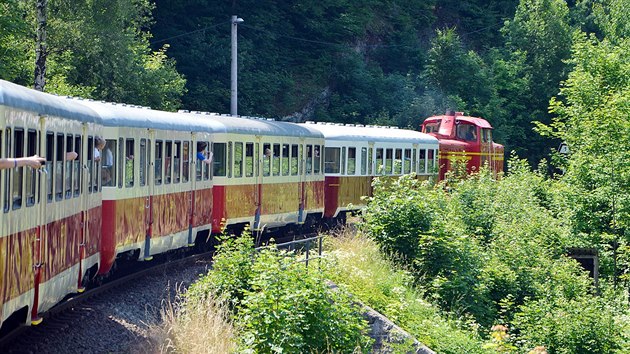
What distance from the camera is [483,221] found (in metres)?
28.2

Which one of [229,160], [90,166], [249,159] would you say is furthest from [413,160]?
[90,166]

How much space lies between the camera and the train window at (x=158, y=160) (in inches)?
776

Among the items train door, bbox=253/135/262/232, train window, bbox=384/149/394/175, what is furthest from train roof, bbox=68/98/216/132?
train window, bbox=384/149/394/175

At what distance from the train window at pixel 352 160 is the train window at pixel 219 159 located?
8726 millimetres

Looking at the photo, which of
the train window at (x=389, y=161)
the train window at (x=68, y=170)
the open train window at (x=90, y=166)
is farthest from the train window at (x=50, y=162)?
the train window at (x=389, y=161)

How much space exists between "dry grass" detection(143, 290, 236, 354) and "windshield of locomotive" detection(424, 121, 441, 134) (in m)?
29.4

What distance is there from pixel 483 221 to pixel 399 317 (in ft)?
38.4

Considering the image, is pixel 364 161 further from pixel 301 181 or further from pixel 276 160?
pixel 276 160

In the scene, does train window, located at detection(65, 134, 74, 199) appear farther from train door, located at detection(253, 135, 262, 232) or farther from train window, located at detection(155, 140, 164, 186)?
train door, located at detection(253, 135, 262, 232)

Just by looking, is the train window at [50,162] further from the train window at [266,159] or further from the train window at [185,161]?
the train window at [266,159]

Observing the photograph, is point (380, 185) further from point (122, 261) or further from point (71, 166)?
point (71, 166)

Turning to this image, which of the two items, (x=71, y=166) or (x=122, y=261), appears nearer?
(x=71, y=166)

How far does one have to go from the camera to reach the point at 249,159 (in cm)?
2503

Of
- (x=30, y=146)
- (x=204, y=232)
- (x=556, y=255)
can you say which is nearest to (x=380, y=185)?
(x=204, y=232)
